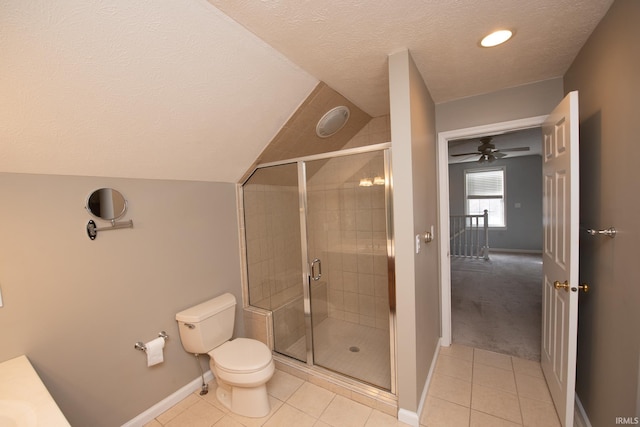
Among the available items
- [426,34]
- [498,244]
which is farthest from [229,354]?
[498,244]

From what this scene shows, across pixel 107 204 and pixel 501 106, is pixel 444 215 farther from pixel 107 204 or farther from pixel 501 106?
pixel 107 204

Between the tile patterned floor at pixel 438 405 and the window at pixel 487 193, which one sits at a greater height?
the window at pixel 487 193

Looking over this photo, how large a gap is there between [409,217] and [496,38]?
111 centimetres

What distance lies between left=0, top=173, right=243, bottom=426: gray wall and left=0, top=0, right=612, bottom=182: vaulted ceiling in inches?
6.2

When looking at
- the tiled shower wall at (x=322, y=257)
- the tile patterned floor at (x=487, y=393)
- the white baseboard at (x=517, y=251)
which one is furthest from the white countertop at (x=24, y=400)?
the white baseboard at (x=517, y=251)

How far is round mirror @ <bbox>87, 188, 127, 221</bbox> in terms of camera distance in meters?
A: 1.61

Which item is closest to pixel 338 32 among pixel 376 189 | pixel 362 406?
pixel 376 189

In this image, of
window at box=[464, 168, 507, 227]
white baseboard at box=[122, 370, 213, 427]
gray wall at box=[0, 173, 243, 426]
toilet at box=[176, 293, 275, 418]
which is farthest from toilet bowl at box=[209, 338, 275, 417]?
window at box=[464, 168, 507, 227]

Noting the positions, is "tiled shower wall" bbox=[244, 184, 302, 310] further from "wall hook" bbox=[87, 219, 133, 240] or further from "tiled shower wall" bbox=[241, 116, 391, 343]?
"wall hook" bbox=[87, 219, 133, 240]

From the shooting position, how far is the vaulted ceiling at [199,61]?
1055mm

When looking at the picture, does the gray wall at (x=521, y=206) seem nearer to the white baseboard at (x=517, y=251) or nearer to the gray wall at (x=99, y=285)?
the white baseboard at (x=517, y=251)

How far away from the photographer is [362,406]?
1893mm

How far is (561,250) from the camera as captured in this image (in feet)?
5.31

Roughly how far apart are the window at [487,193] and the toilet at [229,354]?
6.60 m
